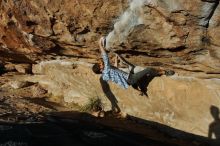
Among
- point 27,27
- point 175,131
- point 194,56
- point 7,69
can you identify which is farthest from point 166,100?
point 7,69

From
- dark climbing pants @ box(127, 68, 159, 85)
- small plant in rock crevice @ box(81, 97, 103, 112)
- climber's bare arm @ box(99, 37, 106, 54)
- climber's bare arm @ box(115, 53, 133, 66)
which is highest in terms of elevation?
climber's bare arm @ box(99, 37, 106, 54)

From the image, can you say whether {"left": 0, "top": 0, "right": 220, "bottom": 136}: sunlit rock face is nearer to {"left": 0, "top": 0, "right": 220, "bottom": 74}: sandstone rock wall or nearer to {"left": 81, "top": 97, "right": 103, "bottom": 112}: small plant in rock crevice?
{"left": 0, "top": 0, "right": 220, "bottom": 74}: sandstone rock wall

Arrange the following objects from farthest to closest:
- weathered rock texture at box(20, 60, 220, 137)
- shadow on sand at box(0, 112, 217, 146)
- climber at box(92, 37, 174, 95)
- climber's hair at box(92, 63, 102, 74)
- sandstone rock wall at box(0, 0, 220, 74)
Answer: climber's hair at box(92, 63, 102, 74), climber at box(92, 37, 174, 95), weathered rock texture at box(20, 60, 220, 137), shadow on sand at box(0, 112, 217, 146), sandstone rock wall at box(0, 0, 220, 74)

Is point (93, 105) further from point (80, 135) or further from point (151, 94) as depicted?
point (80, 135)

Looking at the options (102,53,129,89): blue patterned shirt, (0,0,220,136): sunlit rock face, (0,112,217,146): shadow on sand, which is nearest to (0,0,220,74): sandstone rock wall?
(0,0,220,136): sunlit rock face

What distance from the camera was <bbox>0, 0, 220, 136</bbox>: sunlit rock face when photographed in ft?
23.3

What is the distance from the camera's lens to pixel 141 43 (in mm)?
8008

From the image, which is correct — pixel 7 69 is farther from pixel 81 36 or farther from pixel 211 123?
pixel 211 123

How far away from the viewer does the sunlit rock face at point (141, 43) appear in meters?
7.10

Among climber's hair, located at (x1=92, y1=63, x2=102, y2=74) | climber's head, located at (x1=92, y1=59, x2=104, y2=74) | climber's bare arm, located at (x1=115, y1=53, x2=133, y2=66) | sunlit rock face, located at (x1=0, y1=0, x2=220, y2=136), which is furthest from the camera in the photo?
climber's hair, located at (x1=92, y1=63, x2=102, y2=74)

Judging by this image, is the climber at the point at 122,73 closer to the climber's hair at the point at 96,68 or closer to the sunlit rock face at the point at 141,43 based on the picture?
the sunlit rock face at the point at 141,43

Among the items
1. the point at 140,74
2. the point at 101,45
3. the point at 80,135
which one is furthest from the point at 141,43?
the point at 80,135

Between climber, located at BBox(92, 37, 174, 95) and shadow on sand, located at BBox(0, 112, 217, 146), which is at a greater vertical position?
climber, located at BBox(92, 37, 174, 95)

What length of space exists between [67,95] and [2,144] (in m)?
4.52
